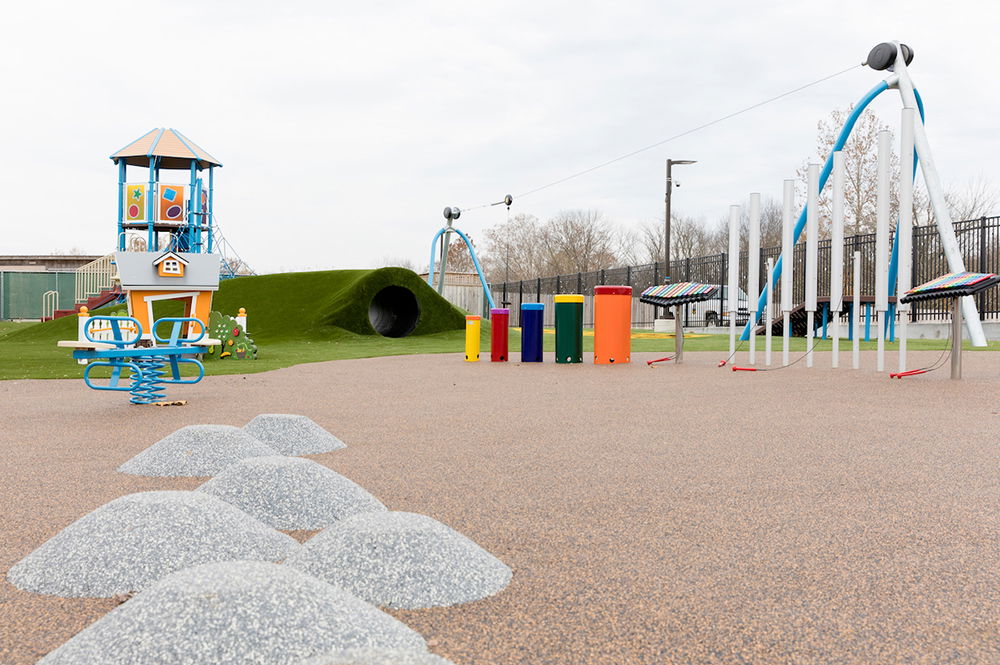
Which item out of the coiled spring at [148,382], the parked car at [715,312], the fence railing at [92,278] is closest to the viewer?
the coiled spring at [148,382]

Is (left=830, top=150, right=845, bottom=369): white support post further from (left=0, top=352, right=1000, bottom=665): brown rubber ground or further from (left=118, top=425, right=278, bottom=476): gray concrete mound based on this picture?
(left=118, top=425, right=278, bottom=476): gray concrete mound

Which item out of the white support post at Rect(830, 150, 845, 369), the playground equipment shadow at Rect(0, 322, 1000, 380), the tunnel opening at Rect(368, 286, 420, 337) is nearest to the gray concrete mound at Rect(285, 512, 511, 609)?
the playground equipment shadow at Rect(0, 322, 1000, 380)

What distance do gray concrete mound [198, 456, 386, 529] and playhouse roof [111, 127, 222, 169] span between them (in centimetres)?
2686

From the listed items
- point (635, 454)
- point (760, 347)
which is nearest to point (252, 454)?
point (635, 454)

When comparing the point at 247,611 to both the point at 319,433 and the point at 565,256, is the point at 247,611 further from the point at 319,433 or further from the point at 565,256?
the point at 565,256

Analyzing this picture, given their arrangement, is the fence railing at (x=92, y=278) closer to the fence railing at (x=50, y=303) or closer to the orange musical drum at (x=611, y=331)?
the fence railing at (x=50, y=303)

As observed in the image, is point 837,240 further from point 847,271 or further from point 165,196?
point 165,196

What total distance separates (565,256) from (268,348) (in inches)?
1980

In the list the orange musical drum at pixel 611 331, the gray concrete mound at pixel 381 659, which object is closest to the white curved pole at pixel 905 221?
the orange musical drum at pixel 611 331

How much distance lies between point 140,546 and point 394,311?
2624 centimetres

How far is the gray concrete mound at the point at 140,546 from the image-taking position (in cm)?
302

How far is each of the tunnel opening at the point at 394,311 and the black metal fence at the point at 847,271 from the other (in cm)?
1123

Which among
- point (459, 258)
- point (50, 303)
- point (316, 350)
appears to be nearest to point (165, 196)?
point (316, 350)

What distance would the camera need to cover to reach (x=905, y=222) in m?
12.6
